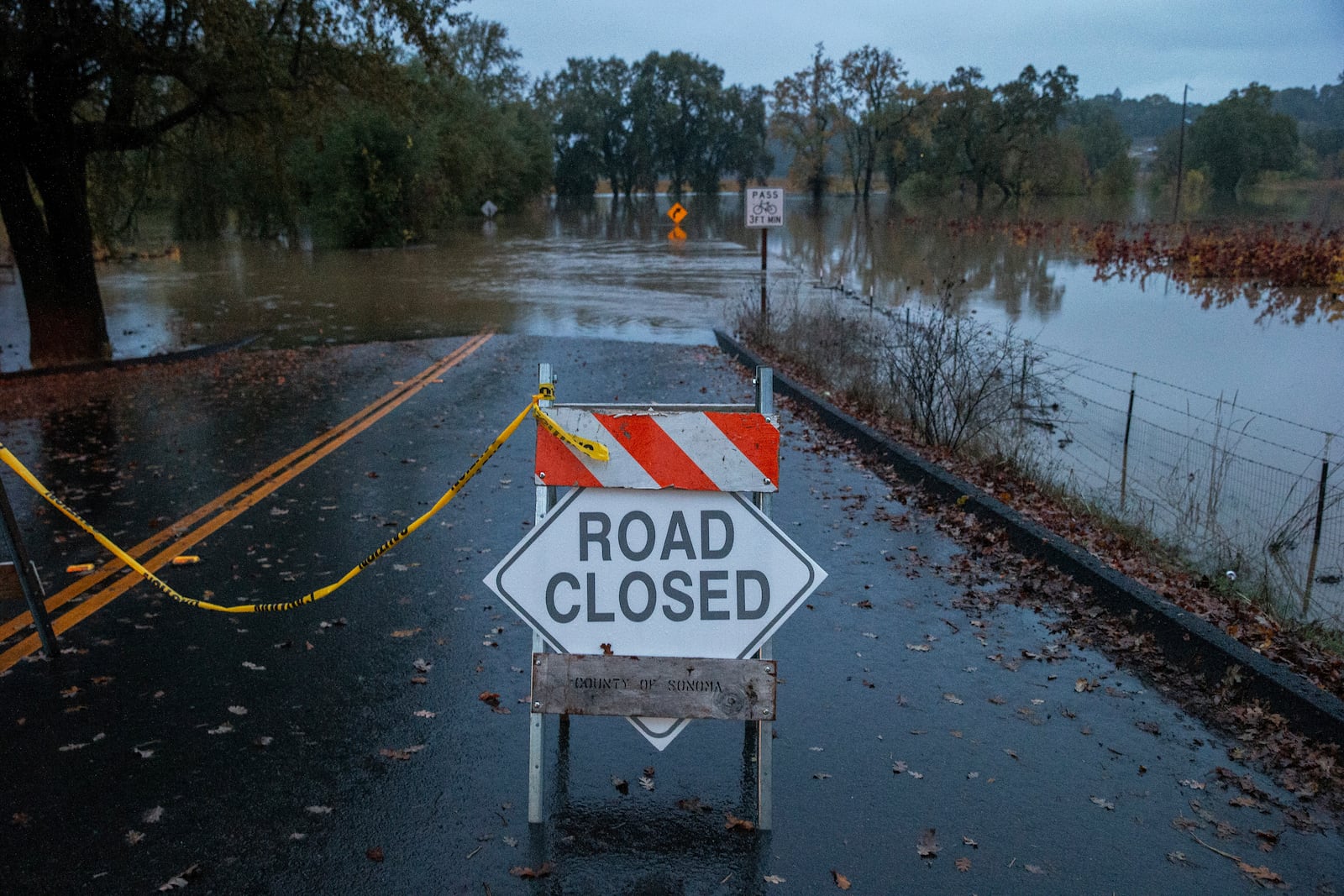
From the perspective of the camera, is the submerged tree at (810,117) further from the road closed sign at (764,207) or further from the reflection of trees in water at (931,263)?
the road closed sign at (764,207)

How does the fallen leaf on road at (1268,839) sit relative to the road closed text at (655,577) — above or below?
below

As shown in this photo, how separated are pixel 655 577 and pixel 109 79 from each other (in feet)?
60.2

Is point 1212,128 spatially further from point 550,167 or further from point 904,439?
point 904,439

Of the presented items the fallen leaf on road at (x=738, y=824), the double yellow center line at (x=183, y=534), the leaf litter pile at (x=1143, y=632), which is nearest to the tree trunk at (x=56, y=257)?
the double yellow center line at (x=183, y=534)

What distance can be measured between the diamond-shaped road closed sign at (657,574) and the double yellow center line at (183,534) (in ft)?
11.3

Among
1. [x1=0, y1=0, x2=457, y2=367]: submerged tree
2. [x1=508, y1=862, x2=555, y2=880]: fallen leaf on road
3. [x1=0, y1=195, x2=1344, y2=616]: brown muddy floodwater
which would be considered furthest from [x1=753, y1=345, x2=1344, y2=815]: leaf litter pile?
[x1=0, y1=0, x2=457, y2=367]: submerged tree

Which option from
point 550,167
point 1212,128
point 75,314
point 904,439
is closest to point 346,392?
point 75,314

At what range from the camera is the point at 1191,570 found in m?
7.70

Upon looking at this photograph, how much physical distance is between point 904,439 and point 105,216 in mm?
16986

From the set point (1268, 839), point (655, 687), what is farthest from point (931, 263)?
point (655, 687)

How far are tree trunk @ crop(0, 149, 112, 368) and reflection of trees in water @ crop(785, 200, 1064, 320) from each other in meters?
14.0

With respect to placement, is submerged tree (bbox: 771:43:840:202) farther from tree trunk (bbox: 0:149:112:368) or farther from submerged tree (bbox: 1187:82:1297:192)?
tree trunk (bbox: 0:149:112:368)

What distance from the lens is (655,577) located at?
4016mm

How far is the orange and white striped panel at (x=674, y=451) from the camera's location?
3.92 m
